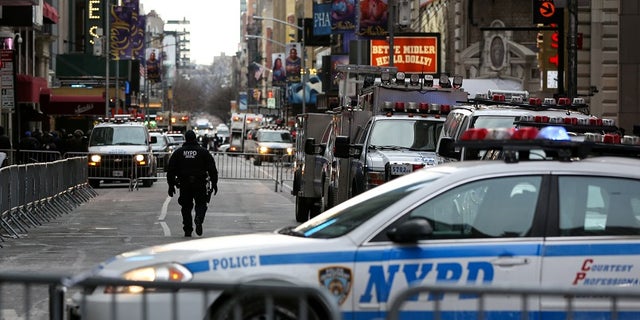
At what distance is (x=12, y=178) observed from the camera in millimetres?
21844

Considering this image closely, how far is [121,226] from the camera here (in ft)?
77.7

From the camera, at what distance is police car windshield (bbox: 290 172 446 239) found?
28.1 feet

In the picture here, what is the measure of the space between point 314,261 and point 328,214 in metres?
1.16

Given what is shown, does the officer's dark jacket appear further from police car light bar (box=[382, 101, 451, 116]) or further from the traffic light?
the traffic light

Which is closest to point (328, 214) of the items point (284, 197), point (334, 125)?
point (334, 125)

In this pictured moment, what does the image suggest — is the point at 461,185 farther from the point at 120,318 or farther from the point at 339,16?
the point at 339,16

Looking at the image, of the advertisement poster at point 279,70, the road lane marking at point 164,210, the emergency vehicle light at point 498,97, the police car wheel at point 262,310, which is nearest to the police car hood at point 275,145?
the advertisement poster at point 279,70

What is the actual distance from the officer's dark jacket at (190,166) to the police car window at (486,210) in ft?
41.3

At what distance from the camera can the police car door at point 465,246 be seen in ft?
26.8

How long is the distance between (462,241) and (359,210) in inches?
31.8

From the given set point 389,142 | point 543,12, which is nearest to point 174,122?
point 543,12

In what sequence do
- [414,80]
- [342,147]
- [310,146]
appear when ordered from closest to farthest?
[342,147] → [414,80] → [310,146]

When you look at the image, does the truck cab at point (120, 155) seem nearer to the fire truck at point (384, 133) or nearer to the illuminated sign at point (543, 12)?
the illuminated sign at point (543, 12)

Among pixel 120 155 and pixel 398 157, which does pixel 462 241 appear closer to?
pixel 398 157
